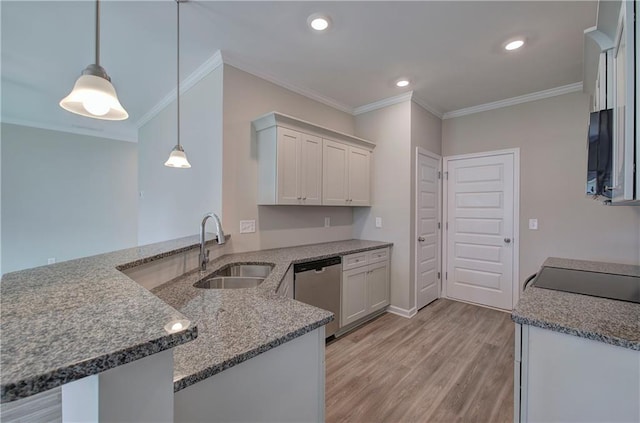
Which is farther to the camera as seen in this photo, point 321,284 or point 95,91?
point 321,284

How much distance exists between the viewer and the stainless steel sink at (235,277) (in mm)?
1988

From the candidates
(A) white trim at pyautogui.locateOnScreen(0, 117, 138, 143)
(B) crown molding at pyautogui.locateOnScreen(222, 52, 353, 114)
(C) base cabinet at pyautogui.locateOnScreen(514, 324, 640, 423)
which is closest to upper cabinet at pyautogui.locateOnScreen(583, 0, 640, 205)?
(C) base cabinet at pyautogui.locateOnScreen(514, 324, 640, 423)

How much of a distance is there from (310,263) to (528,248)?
2.85 metres

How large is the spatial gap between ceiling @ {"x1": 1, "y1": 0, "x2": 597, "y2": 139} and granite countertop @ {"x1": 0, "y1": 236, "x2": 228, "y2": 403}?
2.03 metres

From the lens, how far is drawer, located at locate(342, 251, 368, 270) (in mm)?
2930

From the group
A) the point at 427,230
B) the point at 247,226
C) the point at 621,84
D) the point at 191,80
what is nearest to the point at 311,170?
the point at 247,226

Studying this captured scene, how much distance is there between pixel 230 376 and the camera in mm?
864

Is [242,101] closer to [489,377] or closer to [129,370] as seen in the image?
[129,370]

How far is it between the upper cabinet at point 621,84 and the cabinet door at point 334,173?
221cm

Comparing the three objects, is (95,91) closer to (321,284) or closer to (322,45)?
(322,45)

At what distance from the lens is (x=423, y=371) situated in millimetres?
2297

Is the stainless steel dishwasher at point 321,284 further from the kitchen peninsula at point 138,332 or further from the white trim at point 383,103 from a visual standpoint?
the white trim at point 383,103

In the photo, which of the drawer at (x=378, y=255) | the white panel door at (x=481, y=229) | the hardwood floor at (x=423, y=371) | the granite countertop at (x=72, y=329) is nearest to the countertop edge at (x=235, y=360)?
the granite countertop at (x=72, y=329)

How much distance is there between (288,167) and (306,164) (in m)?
0.26
